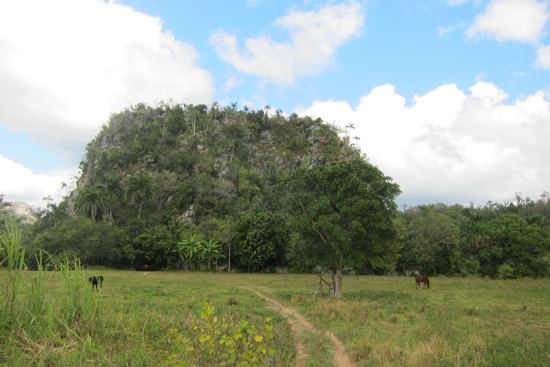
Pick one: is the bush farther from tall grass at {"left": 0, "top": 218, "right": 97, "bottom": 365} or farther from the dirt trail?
tall grass at {"left": 0, "top": 218, "right": 97, "bottom": 365}

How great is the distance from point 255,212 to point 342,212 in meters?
45.2

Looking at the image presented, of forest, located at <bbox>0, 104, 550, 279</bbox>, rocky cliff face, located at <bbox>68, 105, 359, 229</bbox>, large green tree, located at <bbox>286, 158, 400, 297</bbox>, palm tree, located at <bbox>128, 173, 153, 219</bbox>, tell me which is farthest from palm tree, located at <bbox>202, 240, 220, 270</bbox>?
large green tree, located at <bbox>286, 158, 400, 297</bbox>

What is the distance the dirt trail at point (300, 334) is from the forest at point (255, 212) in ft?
23.3

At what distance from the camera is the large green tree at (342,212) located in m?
27.5

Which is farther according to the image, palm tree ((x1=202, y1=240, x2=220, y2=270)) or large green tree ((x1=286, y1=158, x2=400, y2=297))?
palm tree ((x1=202, y1=240, x2=220, y2=270))

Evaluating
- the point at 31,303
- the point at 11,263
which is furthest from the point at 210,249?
the point at 11,263

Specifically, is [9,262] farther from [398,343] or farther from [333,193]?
[333,193]

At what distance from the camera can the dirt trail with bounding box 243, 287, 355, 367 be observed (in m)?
11.7

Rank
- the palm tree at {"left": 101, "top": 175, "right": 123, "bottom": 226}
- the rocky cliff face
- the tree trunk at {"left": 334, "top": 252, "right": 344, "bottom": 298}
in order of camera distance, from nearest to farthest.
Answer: the tree trunk at {"left": 334, "top": 252, "right": 344, "bottom": 298} < the palm tree at {"left": 101, "top": 175, "right": 123, "bottom": 226} < the rocky cliff face

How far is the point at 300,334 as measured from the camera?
1550cm

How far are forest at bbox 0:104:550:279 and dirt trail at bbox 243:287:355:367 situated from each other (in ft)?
23.3

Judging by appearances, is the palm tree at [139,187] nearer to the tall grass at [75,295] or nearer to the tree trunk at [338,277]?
the tree trunk at [338,277]

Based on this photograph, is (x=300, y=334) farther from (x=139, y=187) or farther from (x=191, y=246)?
(x=139, y=187)

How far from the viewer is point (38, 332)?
5867mm
